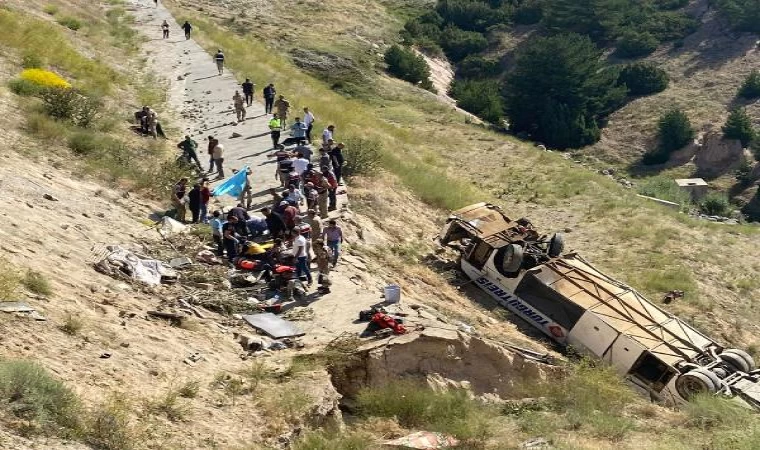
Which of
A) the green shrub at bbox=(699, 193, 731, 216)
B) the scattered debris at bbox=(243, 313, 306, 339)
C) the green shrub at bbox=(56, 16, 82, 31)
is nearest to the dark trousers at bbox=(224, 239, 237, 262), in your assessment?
the scattered debris at bbox=(243, 313, 306, 339)

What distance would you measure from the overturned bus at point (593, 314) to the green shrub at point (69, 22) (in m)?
23.8

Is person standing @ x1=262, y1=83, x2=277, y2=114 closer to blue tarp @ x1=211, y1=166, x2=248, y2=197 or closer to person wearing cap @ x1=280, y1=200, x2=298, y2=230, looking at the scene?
blue tarp @ x1=211, y1=166, x2=248, y2=197

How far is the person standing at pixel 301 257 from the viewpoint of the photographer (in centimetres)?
1444

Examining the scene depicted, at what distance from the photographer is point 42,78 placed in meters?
23.0

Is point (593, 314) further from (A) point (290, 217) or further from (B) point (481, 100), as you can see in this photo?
(B) point (481, 100)

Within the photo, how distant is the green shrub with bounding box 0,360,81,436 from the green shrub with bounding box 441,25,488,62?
56.6 meters

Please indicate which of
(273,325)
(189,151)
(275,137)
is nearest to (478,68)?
(275,137)

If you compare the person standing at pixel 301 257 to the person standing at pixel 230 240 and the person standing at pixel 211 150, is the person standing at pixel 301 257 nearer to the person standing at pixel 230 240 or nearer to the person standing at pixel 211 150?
the person standing at pixel 230 240

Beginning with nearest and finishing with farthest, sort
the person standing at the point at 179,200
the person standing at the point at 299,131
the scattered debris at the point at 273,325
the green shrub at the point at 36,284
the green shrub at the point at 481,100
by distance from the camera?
the green shrub at the point at 36,284 → the scattered debris at the point at 273,325 → the person standing at the point at 179,200 → the person standing at the point at 299,131 → the green shrub at the point at 481,100

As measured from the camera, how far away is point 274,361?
1141 centimetres

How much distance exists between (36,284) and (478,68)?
170ft

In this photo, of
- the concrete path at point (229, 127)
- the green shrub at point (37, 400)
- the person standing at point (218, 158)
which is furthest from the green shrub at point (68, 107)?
the green shrub at point (37, 400)

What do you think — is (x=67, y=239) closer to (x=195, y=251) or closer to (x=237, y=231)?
(x=195, y=251)

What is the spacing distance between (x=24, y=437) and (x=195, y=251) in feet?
28.1
